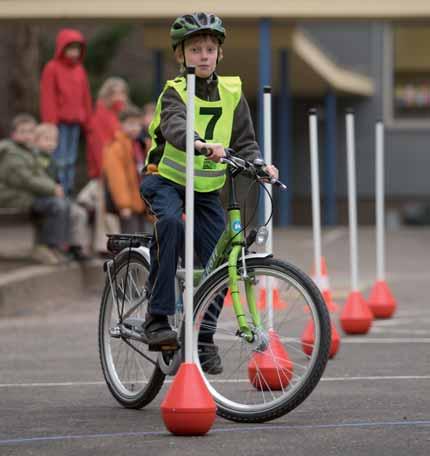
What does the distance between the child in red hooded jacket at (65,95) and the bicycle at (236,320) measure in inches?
342

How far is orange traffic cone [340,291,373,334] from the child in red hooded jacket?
5954 millimetres

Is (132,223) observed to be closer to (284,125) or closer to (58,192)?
(58,192)

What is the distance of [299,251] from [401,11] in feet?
11.7

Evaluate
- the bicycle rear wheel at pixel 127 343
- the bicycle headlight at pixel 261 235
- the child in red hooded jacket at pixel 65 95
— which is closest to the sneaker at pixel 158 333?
the bicycle rear wheel at pixel 127 343

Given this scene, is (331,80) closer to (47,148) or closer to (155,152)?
(47,148)

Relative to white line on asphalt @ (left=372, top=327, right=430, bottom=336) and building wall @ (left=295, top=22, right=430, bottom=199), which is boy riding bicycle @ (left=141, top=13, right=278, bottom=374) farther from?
building wall @ (left=295, top=22, right=430, bottom=199)

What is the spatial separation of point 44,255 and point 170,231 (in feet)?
25.2

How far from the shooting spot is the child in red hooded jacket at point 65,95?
52.6 feet

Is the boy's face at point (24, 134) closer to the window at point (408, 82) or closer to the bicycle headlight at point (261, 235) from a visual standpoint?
the bicycle headlight at point (261, 235)

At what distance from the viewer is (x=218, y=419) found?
671cm

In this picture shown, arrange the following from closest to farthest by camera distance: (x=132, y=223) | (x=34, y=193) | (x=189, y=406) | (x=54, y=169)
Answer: (x=189, y=406) < (x=34, y=193) < (x=54, y=169) < (x=132, y=223)

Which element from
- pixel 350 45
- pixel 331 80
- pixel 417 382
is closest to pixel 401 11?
pixel 417 382

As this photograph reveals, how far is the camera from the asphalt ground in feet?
19.4

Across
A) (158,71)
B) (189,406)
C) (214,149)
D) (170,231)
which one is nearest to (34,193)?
(170,231)
